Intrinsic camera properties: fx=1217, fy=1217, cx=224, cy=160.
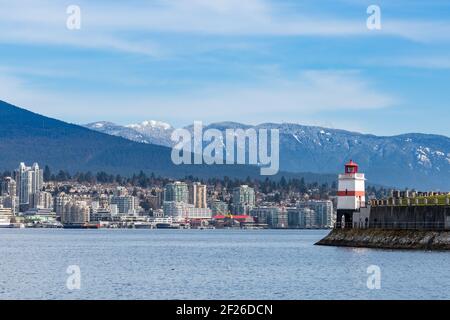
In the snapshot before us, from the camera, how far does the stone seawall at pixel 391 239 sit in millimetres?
89562

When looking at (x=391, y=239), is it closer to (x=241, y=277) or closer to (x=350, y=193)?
(x=350, y=193)

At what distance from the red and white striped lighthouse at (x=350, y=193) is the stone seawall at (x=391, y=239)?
1.67 m

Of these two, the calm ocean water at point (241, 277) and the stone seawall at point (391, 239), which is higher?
the stone seawall at point (391, 239)

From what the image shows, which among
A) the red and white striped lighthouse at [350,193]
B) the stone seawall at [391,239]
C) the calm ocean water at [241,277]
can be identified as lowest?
the calm ocean water at [241,277]

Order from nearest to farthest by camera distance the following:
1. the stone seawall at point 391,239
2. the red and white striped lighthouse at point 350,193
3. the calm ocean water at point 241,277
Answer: the calm ocean water at point 241,277
the stone seawall at point 391,239
the red and white striped lighthouse at point 350,193

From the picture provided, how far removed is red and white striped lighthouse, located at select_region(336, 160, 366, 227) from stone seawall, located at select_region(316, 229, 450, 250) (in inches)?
65.9

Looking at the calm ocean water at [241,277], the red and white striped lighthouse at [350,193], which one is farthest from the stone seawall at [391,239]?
the red and white striped lighthouse at [350,193]

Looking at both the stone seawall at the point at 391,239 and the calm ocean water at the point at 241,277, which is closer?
the calm ocean water at the point at 241,277

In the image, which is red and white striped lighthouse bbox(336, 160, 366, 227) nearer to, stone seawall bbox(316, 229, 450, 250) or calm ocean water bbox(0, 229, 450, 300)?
stone seawall bbox(316, 229, 450, 250)

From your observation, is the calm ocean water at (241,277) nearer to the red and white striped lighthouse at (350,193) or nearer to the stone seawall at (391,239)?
the stone seawall at (391,239)

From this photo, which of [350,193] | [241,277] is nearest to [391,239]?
[350,193]

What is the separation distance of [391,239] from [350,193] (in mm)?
9156
